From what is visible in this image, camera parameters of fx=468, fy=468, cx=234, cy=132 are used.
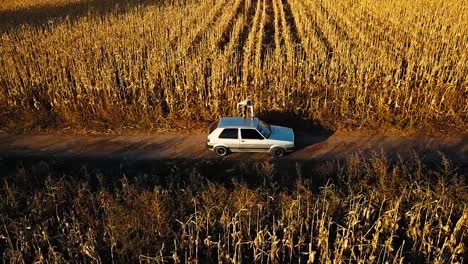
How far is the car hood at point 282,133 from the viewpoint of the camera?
56.2 ft

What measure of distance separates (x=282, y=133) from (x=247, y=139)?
1.40 m

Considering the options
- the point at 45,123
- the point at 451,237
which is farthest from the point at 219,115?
the point at 451,237

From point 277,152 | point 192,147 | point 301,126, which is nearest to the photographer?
point 277,152

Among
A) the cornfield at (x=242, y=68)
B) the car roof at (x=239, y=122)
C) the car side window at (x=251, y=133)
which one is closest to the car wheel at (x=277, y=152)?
the car side window at (x=251, y=133)

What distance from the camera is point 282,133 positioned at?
17.5 m

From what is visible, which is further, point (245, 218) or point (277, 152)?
point (277, 152)

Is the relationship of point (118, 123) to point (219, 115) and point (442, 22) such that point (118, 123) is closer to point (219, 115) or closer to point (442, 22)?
point (219, 115)

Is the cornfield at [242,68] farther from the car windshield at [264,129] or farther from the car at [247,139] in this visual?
the car at [247,139]

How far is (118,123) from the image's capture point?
1994cm

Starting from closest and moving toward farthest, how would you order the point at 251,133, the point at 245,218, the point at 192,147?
the point at 245,218 < the point at 251,133 < the point at 192,147

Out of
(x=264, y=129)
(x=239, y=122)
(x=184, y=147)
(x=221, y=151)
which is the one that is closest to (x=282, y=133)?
(x=264, y=129)

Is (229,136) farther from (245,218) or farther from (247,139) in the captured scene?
(245,218)

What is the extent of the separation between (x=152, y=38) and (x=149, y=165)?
14662mm

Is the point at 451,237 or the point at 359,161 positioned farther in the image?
the point at 359,161
